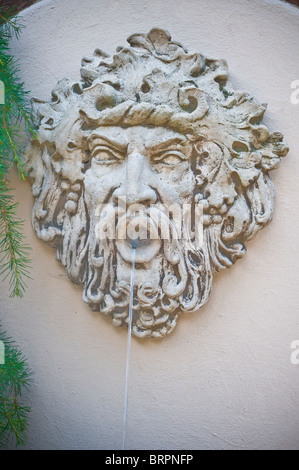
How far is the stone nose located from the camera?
4.53 feet

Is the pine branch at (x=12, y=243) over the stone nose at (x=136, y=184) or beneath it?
beneath

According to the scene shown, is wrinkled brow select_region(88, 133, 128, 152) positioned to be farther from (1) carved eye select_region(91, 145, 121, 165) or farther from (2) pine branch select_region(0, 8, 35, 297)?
(2) pine branch select_region(0, 8, 35, 297)

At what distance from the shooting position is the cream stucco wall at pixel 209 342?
4.76 feet

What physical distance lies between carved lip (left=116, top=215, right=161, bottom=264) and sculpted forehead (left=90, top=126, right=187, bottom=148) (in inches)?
7.2

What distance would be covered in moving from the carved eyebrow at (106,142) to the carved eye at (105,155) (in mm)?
12

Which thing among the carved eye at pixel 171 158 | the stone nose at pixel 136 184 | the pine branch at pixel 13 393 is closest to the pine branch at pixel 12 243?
the pine branch at pixel 13 393

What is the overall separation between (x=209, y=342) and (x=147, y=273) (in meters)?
0.25

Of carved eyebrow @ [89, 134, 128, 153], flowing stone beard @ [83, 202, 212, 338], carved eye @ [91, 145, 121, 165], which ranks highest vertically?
carved eyebrow @ [89, 134, 128, 153]

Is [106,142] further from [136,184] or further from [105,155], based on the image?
[136,184]

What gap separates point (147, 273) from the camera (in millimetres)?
1404

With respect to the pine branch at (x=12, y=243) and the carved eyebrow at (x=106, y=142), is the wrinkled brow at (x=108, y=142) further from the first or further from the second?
the pine branch at (x=12, y=243)

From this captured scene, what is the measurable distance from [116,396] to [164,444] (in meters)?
0.17

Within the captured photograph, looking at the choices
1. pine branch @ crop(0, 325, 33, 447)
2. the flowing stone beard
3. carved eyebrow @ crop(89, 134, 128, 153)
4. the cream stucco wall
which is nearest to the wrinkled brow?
carved eyebrow @ crop(89, 134, 128, 153)

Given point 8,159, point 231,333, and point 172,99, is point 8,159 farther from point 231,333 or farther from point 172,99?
point 231,333
